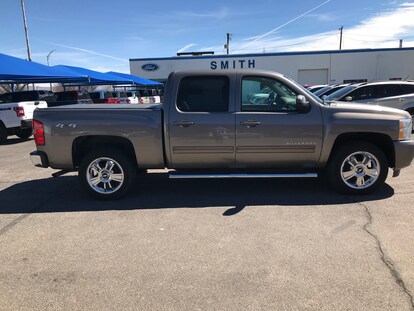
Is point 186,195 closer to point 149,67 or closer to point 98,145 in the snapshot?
point 98,145

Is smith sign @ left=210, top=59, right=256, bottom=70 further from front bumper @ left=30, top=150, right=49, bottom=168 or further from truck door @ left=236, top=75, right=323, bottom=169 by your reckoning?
front bumper @ left=30, top=150, right=49, bottom=168

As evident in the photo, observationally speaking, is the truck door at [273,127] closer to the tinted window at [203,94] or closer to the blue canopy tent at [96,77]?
the tinted window at [203,94]

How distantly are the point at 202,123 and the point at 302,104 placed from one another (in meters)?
1.42

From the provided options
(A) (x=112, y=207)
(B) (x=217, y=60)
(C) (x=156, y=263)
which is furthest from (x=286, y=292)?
(B) (x=217, y=60)

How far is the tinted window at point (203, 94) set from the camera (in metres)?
5.27

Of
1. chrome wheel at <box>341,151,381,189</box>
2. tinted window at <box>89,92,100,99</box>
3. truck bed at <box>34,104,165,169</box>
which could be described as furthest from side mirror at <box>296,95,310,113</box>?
tinted window at <box>89,92,100,99</box>

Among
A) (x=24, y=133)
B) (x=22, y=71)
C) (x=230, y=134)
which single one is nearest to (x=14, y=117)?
(x=24, y=133)

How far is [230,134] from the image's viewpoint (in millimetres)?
5188

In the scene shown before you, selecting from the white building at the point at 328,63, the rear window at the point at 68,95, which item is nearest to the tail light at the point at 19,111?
the rear window at the point at 68,95

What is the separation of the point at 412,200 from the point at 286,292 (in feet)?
10.4

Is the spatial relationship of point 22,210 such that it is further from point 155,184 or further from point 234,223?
point 234,223

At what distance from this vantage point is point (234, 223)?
447 cm

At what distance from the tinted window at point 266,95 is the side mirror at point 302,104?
0.15 metres

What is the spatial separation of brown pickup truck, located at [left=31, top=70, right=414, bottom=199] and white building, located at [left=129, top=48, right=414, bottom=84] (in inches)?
1179
